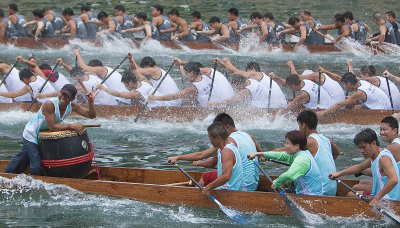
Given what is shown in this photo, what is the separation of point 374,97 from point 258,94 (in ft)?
6.97

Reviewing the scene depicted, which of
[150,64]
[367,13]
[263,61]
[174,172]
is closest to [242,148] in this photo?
[174,172]

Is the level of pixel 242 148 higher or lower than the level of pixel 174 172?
higher

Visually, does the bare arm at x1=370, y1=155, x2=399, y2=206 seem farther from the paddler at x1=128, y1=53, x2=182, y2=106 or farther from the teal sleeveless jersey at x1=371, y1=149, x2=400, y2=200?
the paddler at x1=128, y1=53, x2=182, y2=106

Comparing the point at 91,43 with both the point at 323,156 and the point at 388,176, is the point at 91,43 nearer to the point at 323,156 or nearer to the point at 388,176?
the point at 323,156

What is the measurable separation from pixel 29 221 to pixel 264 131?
18.6 feet

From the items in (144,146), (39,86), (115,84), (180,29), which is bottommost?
(144,146)

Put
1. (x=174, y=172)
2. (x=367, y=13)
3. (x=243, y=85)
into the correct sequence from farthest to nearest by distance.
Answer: (x=367, y=13), (x=243, y=85), (x=174, y=172)

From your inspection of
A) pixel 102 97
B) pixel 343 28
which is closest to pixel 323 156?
pixel 102 97

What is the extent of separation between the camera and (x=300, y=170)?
340 inches

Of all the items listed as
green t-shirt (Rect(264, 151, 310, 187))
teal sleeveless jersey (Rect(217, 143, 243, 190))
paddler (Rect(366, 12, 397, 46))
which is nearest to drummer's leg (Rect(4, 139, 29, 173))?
teal sleeveless jersey (Rect(217, 143, 243, 190))

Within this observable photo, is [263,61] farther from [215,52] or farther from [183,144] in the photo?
[183,144]

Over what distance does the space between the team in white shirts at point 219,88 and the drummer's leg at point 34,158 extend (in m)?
4.35

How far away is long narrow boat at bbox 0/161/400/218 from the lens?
8.63 meters

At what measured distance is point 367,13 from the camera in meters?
30.3
